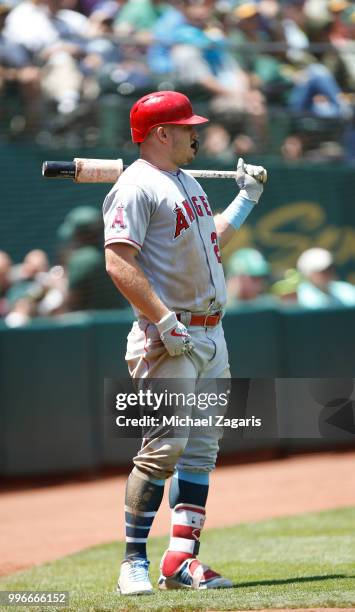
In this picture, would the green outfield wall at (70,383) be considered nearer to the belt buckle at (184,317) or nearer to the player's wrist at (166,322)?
the belt buckle at (184,317)

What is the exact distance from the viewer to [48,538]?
688 cm

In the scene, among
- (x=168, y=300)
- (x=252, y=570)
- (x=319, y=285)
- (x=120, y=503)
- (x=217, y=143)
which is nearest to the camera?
(x=168, y=300)

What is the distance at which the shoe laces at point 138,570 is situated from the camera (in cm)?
434

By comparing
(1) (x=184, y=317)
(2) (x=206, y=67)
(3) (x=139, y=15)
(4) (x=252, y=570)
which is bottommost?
(4) (x=252, y=570)

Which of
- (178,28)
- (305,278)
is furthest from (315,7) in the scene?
(305,278)

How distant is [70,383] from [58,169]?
14.6ft

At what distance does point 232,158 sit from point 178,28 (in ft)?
5.47

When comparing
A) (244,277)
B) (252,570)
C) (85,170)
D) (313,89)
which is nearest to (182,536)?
(252,570)

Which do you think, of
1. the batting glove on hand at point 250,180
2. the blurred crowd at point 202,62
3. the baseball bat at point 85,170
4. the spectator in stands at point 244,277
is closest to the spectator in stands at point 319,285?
the spectator in stands at point 244,277

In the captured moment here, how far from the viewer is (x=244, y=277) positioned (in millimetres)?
9609

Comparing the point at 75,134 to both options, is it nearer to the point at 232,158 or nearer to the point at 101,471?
the point at 232,158

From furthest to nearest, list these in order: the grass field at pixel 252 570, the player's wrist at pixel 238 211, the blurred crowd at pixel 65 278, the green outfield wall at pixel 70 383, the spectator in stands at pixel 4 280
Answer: the blurred crowd at pixel 65 278 → the spectator in stands at pixel 4 280 → the green outfield wall at pixel 70 383 → the player's wrist at pixel 238 211 → the grass field at pixel 252 570

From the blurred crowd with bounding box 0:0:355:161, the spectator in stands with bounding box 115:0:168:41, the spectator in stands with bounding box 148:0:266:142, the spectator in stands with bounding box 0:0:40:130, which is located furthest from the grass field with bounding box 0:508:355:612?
the spectator in stands with bounding box 115:0:168:41

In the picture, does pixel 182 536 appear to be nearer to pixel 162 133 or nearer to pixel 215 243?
pixel 215 243
